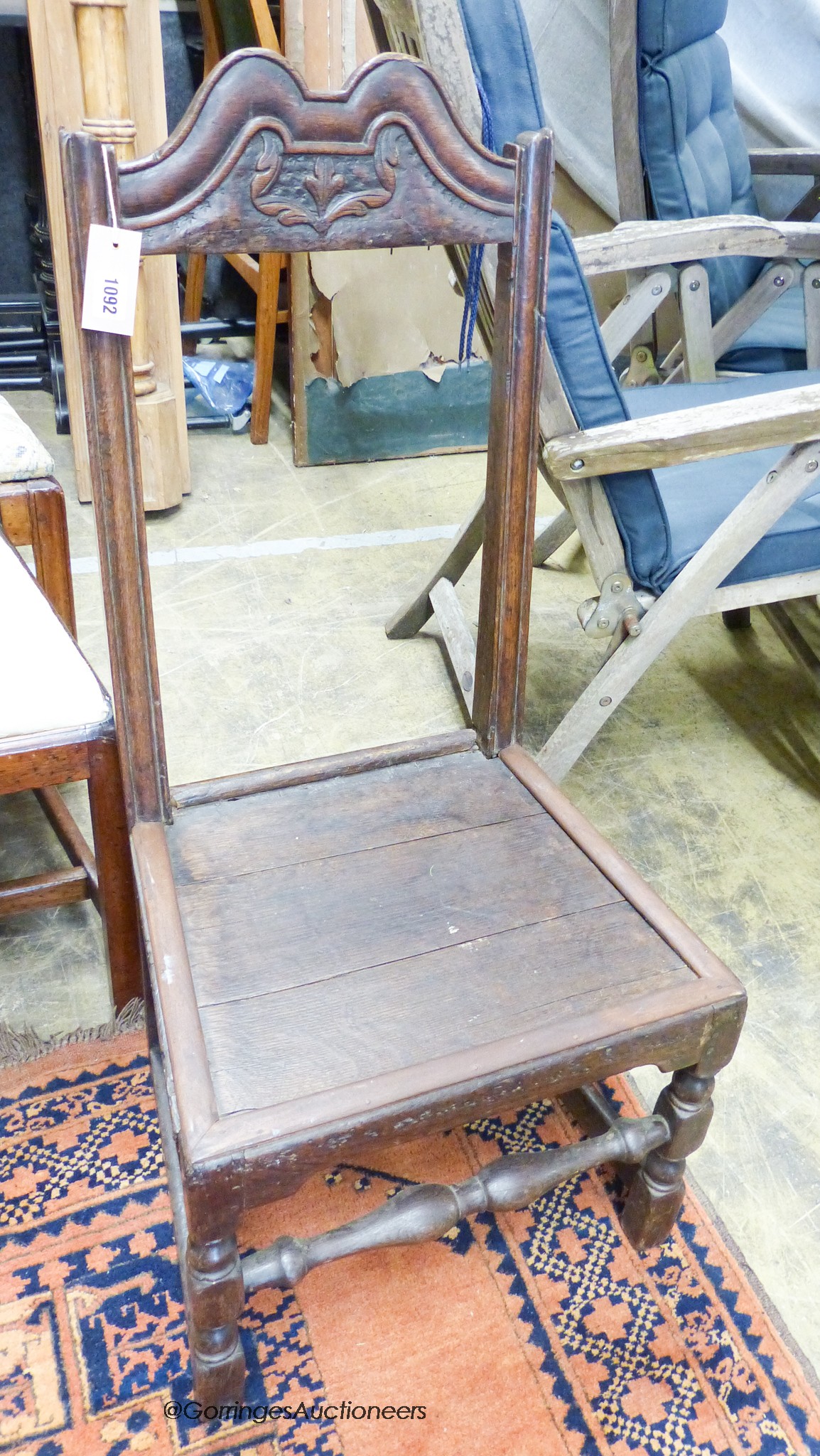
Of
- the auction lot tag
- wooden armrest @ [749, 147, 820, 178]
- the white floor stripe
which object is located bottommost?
the white floor stripe

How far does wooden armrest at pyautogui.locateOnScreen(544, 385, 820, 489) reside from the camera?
54.7 inches

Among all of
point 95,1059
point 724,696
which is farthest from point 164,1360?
point 724,696

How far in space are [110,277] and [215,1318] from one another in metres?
0.84

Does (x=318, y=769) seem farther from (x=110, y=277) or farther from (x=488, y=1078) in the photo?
(x=110, y=277)

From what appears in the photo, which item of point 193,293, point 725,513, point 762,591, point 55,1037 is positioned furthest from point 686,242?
point 193,293

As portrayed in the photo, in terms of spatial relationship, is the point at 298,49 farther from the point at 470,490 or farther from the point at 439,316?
the point at 470,490

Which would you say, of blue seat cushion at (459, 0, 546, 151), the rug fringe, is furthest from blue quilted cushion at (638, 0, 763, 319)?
the rug fringe

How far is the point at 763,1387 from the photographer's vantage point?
3.40ft

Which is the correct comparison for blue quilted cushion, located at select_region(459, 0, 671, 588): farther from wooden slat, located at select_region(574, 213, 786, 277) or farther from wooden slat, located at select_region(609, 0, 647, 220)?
wooden slat, located at select_region(609, 0, 647, 220)

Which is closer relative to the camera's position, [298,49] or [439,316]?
[298,49]

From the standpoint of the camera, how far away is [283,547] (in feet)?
8.23

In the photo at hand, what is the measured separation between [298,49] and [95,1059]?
2208mm

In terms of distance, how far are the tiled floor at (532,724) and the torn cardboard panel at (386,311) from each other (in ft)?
0.89

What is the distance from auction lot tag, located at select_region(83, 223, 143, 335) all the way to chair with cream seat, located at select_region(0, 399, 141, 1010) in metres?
0.40
